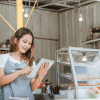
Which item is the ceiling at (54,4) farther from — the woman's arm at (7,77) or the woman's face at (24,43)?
the woman's arm at (7,77)

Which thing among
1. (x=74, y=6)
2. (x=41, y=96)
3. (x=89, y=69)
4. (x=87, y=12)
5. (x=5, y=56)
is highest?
(x=74, y=6)

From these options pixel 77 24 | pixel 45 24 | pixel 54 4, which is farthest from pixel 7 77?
pixel 45 24

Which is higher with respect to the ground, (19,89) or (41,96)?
(19,89)

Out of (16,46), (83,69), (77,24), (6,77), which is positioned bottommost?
(83,69)

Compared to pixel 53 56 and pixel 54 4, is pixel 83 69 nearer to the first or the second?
pixel 53 56

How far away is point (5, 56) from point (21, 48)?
20 centimetres

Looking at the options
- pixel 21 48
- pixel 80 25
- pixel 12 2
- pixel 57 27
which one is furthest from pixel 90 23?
pixel 21 48

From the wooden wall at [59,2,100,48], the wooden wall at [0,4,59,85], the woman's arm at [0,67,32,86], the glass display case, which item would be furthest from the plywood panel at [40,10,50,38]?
the woman's arm at [0,67,32,86]

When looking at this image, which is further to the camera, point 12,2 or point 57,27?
point 57,27

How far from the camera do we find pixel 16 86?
4.87 feet

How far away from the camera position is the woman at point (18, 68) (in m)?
1.42

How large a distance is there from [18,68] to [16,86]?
0.62 ft

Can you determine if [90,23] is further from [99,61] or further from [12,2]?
[12,2]

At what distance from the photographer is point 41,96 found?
2084mm
